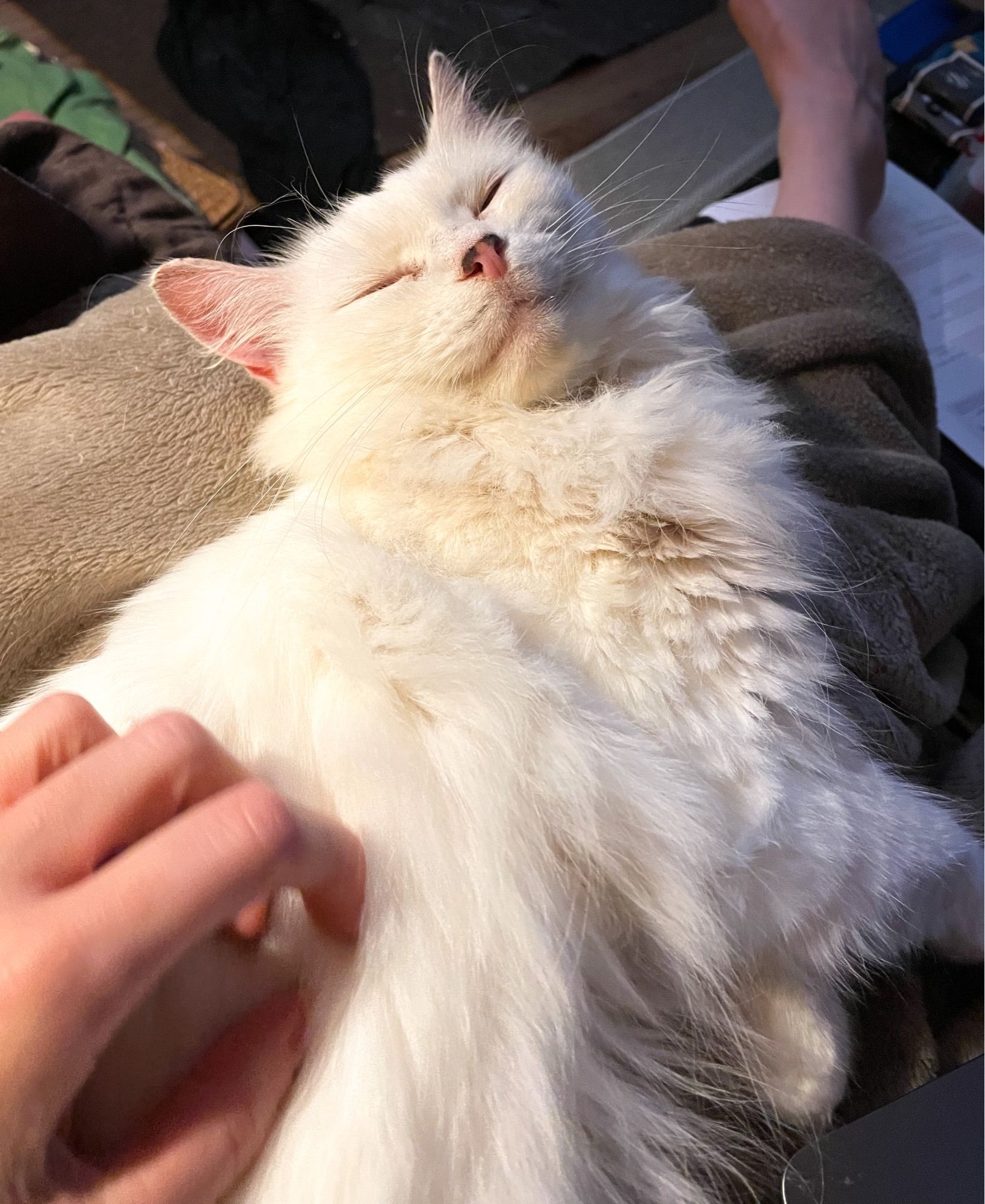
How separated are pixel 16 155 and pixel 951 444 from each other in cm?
151

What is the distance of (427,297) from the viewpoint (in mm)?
641

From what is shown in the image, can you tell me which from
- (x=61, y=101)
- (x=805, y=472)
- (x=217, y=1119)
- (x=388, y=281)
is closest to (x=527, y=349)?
(x=388, y=281)

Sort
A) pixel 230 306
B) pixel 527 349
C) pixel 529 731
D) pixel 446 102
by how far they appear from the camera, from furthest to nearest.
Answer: pixel 446 102 → pixel 230 306 → pixel 527 349 → pixel 529 731

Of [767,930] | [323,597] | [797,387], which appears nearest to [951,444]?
[797,387]

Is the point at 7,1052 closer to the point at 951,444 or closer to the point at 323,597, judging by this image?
the point at 323,597

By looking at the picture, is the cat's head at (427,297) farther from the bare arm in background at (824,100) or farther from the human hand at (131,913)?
the bare arm in background at (824,100)

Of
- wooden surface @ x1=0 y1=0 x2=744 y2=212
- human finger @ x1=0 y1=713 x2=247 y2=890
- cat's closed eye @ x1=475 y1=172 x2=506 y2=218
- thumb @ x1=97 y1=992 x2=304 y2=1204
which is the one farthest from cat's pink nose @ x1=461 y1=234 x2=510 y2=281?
wooden surface @ x1=0 y1=0 x2=744 y2=212

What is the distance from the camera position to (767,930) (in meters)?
0.54

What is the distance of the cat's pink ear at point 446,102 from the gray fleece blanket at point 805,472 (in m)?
0.36

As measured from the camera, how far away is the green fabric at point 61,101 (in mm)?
1276

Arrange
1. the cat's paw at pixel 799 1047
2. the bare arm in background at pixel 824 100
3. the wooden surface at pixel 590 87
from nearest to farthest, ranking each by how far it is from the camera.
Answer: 1. the cat's paw at pixel 799 1047
2. the bare arm in background at pixel 824 100
3. the wooden surface at pixel 590 87

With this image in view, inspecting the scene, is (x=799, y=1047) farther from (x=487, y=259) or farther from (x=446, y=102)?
(x=446, y=102)

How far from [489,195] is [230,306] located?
29 cm

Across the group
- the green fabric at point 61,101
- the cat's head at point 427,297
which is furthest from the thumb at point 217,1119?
the green fabric at point 61,101
